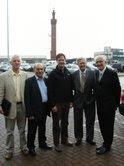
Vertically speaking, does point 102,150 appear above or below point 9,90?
below

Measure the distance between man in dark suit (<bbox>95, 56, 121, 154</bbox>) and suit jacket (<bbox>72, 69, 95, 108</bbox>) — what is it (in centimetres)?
25

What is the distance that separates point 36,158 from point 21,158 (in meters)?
0.29

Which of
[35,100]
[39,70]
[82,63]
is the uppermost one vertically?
[82,63]

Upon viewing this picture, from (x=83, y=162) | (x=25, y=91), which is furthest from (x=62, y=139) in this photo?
(x=25, y=91)

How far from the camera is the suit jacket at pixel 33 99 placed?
214 inches

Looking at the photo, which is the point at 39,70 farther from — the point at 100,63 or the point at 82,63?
the point at 100,63

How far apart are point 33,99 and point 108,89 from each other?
149 centimetres

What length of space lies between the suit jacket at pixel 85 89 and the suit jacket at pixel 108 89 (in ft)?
1.15

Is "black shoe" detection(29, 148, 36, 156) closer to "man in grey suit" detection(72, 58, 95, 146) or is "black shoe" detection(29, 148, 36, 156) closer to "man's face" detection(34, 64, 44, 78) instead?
"man in grey suit" detection(72, 58, 95, 146)

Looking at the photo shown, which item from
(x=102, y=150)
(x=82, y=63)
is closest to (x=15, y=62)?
(x=82, y=63)

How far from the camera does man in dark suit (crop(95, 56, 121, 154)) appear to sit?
5.71 m

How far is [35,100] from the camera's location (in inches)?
219

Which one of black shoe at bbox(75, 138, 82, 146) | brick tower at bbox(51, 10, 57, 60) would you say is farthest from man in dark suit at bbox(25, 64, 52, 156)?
brick tower at bbox(51, 10, 57, 60)

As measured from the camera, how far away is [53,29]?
67562 mm
